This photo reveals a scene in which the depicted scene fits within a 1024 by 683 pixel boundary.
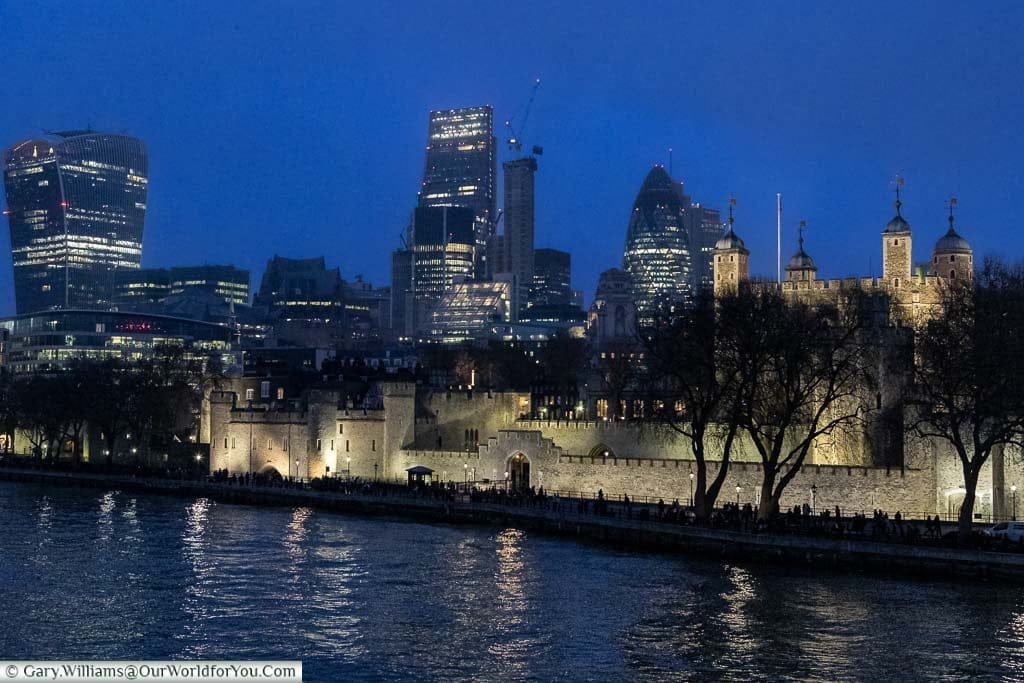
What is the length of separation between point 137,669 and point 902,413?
41.1 meters

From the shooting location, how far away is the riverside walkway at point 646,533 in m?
50.8

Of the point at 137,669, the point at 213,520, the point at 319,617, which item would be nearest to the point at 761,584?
the point at 319,617

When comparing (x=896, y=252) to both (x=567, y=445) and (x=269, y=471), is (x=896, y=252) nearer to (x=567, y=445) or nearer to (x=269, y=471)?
(x=567, y=445)

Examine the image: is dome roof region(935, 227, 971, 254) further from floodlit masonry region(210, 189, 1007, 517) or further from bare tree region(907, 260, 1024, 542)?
bare tree region(907, 260, 1024, 542)

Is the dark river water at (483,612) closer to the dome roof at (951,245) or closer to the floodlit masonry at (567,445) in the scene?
the floodlit masonry at (567,445)

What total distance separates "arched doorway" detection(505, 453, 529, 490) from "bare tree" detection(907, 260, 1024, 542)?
93.1 feet

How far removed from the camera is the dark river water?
3728 centimetres

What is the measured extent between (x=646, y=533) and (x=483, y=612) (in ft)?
60.9

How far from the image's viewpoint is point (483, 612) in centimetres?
4459

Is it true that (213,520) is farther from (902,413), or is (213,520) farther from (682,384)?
(902,413)

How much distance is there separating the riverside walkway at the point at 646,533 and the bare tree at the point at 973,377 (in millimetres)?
2370

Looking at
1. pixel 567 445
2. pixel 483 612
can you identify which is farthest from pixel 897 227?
pixel 483 612

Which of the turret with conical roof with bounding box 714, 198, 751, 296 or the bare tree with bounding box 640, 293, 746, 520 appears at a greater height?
the turret with conical roof with bounding box 714, 198, 751, 296

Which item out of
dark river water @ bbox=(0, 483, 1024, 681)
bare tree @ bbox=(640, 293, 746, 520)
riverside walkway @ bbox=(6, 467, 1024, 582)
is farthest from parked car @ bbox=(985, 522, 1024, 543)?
bare tree @ bbox=(640, 293, 746, 520)
